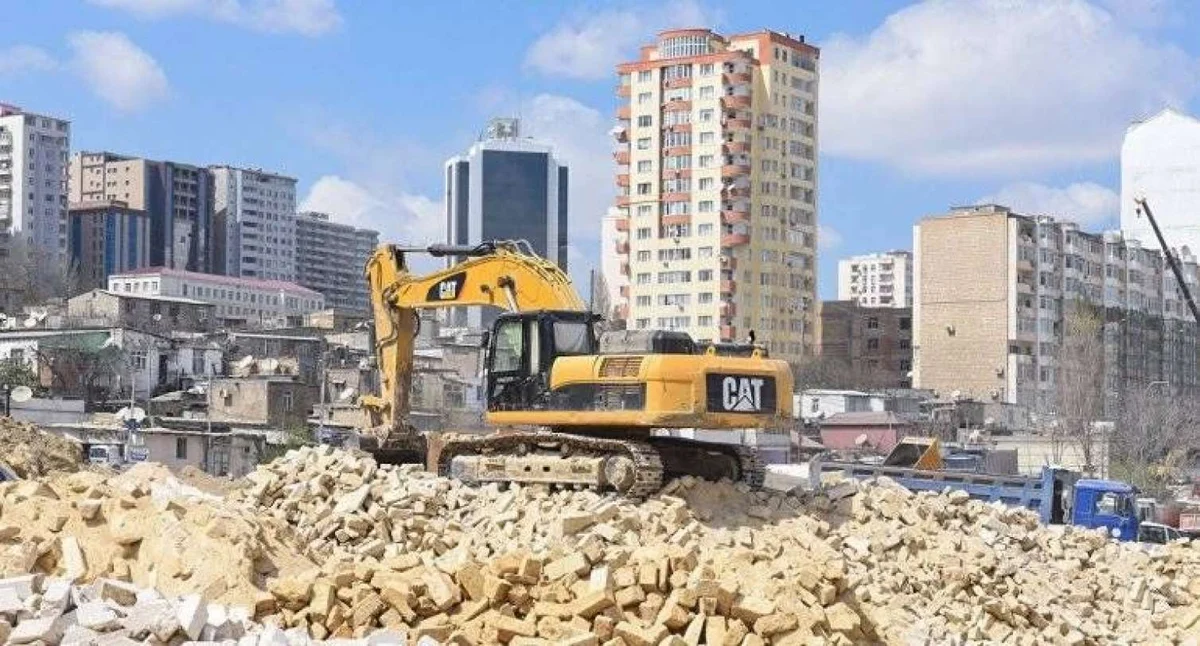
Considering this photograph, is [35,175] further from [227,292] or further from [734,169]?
[734,169]

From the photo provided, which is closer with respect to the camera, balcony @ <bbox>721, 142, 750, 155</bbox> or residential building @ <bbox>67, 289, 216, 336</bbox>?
residential building @ <bbox>67, 289, 216, 336</bbox>

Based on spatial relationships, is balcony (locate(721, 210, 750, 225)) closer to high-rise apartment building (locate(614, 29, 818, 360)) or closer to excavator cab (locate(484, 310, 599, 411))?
high-rise apartment building (locate(614, 29, 818, 360))

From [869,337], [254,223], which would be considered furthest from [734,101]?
[254,223]

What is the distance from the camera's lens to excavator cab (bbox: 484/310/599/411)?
1997cm

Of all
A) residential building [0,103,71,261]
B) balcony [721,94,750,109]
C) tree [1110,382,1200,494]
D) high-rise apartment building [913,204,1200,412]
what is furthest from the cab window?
residential building [0,103,71,261]

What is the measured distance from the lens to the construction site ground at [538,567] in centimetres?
1250

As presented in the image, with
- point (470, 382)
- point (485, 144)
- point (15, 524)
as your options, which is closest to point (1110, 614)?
Answer: point (15, 524)

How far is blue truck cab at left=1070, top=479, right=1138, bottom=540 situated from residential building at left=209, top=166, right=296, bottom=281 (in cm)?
12666

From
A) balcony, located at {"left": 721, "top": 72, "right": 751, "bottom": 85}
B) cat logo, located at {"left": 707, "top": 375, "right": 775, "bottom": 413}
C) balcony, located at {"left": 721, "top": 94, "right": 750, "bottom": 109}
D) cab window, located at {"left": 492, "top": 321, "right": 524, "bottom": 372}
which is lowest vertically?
cat logo, located at {"left": 707, "top": 375, "right": 775, "bottom": 413}

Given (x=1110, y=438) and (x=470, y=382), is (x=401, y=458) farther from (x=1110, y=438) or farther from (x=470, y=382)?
(x=1110, y=438)

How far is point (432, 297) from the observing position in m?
22.2

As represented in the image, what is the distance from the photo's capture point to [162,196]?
141 meters

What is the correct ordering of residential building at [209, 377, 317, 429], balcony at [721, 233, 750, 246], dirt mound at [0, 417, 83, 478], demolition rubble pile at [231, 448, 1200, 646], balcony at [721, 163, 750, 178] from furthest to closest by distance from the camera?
balcony at [721, 233, 750, 246] < balcony at [721, 163, 750, 178] < residential building at [209, 377, 317, 429] < dirt mound at [0, 417, 83, 478] < demolition rubble pile at [231, 448, 1200, 646]

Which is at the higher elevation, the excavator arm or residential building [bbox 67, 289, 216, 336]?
residential building [bbox 67, 289, 216, 336]
